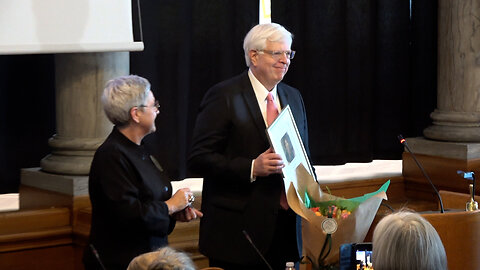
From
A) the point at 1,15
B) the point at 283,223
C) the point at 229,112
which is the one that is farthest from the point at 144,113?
the point at 1,15

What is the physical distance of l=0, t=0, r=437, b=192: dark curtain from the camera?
5020mm

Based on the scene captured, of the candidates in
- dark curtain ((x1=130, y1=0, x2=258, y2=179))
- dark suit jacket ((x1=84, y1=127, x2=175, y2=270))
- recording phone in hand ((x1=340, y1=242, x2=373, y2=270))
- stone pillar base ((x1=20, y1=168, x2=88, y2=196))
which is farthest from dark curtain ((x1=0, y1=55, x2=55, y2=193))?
recording phone in hand ((x1=340, y1=242, x2=373, y2=270))

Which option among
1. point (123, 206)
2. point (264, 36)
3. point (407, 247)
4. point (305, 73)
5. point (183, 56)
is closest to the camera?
point (407, 247)

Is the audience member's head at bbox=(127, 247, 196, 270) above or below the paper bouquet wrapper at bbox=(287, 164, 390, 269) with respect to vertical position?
above

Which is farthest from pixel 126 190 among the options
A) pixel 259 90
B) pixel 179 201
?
pixel 259 90

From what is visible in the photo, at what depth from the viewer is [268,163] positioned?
333 cm

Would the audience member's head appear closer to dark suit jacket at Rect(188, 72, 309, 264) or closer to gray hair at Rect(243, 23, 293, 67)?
dark suit jacket at Rect(188, 72, 309, 264)

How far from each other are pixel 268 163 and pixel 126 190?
0.56 m

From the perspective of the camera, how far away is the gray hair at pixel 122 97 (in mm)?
3156

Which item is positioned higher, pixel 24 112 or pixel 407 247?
pixel 24 112

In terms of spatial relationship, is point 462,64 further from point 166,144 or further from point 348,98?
point 166,144

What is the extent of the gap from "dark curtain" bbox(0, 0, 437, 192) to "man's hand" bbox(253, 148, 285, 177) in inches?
79.2

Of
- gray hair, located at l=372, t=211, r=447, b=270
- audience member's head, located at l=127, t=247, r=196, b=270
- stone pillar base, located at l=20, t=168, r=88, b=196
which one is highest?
audience member's head, located at l=127, t=247, r=196, b=270

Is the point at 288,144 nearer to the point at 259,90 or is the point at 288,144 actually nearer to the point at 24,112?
the point at 259,90
